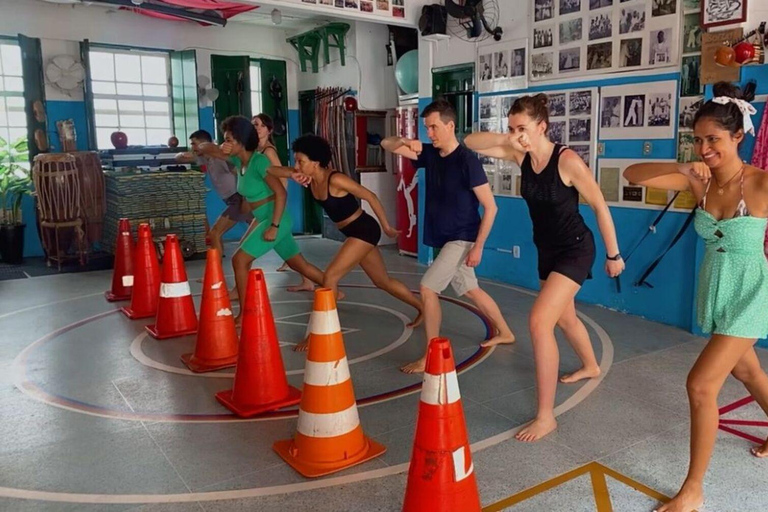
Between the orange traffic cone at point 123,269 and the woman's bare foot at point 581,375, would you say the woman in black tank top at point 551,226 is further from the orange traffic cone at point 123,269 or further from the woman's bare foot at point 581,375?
the orange traffic cone at point 123,269

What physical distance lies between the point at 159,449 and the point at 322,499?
A: 111cm

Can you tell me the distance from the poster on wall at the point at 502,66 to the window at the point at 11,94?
684 centimetres

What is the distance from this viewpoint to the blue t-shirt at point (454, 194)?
4.55 metres

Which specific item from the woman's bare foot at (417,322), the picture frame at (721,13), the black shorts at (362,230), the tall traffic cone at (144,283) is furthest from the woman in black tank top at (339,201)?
the picture frame at (721,13)

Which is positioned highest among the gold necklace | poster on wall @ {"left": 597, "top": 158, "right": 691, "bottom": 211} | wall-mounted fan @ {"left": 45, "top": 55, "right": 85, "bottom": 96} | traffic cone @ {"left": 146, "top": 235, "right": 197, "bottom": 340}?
wall-mounted fan @ {"left": 45, "top": 55, "right": 85, "bottom": 96}

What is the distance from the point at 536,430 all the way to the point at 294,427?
1385 millimetres

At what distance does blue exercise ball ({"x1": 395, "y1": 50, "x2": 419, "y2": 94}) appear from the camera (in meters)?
9.38

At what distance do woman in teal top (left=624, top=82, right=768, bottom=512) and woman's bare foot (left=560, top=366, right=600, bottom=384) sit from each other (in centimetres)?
160

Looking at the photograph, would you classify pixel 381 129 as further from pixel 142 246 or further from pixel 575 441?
pixel 575 441

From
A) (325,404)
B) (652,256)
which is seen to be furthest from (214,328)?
(652,256)

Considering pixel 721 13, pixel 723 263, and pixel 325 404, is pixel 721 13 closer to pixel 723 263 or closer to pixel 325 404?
pixel 723 263

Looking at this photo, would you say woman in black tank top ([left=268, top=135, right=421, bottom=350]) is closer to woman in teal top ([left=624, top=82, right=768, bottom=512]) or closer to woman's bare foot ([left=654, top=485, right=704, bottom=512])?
woman in teal top ([left=624, top=82, right=768, bottom=512])

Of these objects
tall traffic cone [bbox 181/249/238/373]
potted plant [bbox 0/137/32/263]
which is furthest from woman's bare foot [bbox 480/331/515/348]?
potted plant [bbox 0/137/32/263]

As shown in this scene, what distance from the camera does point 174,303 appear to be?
5727mm
